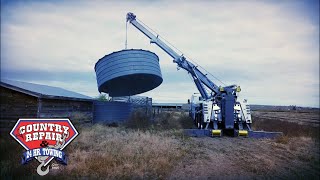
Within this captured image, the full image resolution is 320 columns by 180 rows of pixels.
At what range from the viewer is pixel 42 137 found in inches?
230

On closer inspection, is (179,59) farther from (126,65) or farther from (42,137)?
(42,137)

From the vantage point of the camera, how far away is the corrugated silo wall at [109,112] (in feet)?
67.8

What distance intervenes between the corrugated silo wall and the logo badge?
1471 cm

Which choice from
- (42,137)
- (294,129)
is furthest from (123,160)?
(294,129)

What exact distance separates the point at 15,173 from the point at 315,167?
7.33 metres

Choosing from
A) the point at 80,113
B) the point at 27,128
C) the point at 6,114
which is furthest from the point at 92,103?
the point at 27,128

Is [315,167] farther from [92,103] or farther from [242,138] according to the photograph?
[92,103]

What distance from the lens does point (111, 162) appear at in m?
7.74

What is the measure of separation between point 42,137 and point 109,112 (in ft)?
50.2

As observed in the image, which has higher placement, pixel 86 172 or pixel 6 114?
pixel 6 114

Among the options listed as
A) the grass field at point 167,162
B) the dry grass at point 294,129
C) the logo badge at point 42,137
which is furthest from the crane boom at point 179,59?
the logo badge at point 42,137

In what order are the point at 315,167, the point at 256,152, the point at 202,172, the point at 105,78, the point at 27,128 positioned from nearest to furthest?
the point at 27,128 → the point at 202,172 → the point at 315,167 → the point at 256,152 → the point at 105,78

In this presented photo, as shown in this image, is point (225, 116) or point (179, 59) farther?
point (179, 59)

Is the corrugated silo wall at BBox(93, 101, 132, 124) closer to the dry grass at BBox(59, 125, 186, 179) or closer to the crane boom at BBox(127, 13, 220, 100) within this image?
the crane boom at BBox(127, 13, 220, 100)
